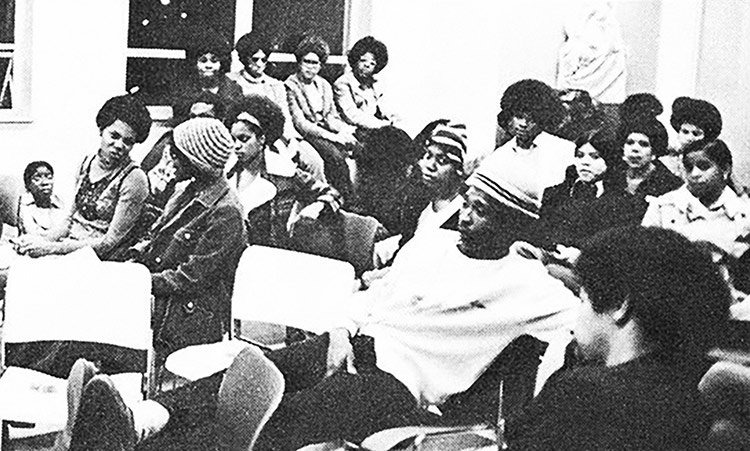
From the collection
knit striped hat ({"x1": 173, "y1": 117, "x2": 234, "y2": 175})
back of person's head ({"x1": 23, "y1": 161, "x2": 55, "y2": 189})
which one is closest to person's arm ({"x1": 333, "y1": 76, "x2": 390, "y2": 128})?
knit striped hat ({"x1": 173, "y1": 117, "x2": 234, "y2": 175})

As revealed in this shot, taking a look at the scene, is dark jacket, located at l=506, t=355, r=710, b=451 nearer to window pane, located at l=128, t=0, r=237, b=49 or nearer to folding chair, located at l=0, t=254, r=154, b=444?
folding chair, located at l=0, t=254, r=154, b=444

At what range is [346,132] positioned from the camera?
15.6ft

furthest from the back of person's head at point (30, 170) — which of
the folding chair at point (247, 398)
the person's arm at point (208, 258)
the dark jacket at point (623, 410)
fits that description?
the dark jacket at point (623, 410)

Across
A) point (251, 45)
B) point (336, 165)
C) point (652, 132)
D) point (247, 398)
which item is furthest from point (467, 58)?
point (247, 398)

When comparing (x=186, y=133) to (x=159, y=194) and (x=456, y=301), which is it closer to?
(x=159, y=194)

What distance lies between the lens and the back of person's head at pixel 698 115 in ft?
11.0

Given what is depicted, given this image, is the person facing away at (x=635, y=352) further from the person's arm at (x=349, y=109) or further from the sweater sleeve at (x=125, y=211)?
the person's arm at (x=349, y=109)

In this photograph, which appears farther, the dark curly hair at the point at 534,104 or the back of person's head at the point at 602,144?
the dark curly hair at the point at 534,104

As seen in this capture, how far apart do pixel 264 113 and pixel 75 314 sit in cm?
122

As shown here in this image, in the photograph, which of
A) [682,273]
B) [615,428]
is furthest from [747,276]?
[615,428]

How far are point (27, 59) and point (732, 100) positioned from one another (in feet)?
6.37

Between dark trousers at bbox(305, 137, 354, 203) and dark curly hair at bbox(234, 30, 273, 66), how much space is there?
36cm

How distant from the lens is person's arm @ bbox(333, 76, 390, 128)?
463cm

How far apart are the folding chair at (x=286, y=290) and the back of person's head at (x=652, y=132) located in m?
0.86
